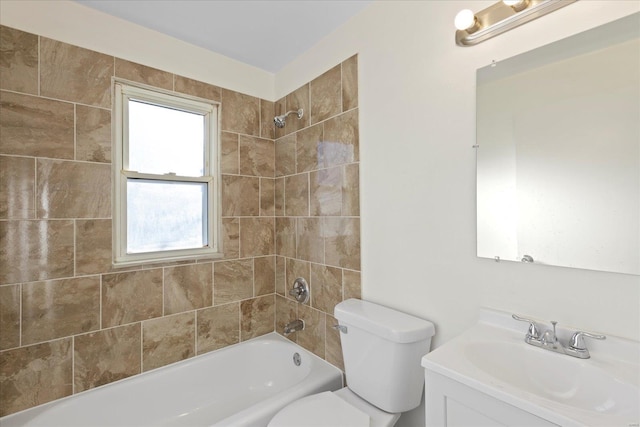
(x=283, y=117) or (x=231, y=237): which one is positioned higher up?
(x=283, y=117)

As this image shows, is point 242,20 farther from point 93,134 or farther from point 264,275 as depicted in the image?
point 264,275

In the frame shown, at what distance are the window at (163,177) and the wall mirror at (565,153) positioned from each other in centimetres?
172

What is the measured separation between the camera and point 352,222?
173cm

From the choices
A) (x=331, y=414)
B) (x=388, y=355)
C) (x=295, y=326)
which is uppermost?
(x=388, y=355)

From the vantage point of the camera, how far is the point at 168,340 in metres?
A: 1.89

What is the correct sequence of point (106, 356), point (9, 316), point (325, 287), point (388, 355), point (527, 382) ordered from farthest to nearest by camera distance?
1. point (325, 287)
2. point (106, 356)
3. point (9, 316)
4. point (388, 355)
5. point (527, 382)

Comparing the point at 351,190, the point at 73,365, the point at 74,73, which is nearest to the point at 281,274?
the point at 351,190

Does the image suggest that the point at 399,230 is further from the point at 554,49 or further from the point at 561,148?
the point at 554,49

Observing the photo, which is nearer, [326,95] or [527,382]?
[527,382]

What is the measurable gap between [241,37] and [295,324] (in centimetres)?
197

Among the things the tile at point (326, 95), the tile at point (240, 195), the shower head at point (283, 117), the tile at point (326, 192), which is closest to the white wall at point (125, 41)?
the shower head at point (283, 117)

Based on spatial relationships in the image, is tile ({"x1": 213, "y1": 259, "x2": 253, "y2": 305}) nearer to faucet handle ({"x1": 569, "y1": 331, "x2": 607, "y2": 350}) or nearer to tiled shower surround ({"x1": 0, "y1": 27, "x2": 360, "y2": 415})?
tiled shower surround ({"x1": 0, "y1": 27, "x2": 360, "y2": 415})

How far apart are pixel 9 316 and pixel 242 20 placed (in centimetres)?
200

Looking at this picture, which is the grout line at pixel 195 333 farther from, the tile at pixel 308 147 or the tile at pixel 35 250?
the tile at pixel 308 147
